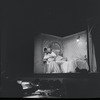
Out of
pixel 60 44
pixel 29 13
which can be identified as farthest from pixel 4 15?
pixel 60 44

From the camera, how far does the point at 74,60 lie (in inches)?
106

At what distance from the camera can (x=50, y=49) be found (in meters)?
2.78

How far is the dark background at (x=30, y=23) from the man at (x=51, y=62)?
10.5 inches

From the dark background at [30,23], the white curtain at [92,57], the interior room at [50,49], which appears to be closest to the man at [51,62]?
the interior room at [50,49]

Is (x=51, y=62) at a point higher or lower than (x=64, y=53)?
lower

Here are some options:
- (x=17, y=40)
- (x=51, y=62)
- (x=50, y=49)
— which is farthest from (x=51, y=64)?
(x=17, y=40)

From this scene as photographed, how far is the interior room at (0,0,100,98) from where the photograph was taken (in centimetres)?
259

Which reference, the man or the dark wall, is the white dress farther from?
the dark wall

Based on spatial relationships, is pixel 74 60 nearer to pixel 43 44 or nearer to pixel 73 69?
pixel 73 69

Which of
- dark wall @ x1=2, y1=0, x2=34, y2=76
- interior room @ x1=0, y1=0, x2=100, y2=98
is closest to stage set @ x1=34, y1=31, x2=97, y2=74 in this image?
interior room @ x1=0, y1=0, x2=100, y2=98

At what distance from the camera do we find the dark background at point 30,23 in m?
2.68

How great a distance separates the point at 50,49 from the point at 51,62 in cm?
23

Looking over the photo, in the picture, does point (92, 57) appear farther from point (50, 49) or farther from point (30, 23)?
point (30, 23)

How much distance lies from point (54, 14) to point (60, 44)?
596mm
